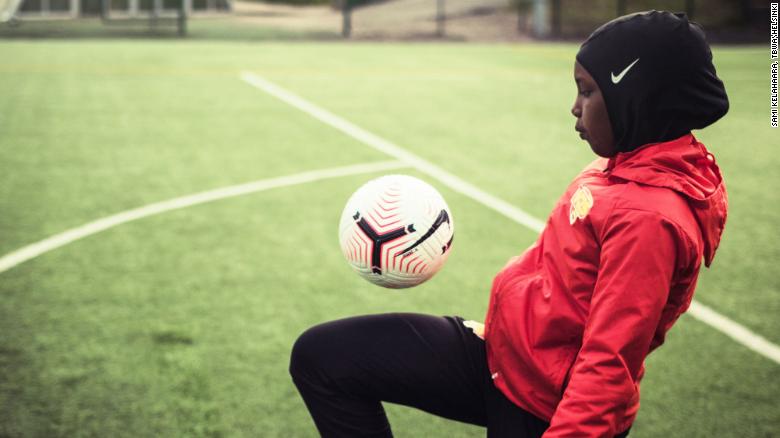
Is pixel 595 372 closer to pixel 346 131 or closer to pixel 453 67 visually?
pixel 346 131

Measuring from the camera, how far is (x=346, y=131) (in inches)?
378

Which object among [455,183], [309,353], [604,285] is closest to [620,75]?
[604,285]

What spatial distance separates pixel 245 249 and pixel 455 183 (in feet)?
8.09

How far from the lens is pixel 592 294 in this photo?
212cm

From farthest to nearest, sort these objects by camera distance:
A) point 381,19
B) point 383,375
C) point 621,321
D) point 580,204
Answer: point 381,19, point 383,375, point 580,204, point 621,321

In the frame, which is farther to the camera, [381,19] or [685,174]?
[381,19]

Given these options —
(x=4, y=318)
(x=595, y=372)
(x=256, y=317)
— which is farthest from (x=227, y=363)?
(x=595, y=372)

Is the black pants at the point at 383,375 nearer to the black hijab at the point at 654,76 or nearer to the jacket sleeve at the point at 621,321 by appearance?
the jacket sleeve at the point at 621,321

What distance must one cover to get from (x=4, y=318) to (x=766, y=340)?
4224mm

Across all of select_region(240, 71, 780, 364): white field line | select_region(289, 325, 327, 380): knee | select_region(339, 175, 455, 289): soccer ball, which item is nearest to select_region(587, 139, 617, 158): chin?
select_region(339, 175, 455, 289): soccer ball

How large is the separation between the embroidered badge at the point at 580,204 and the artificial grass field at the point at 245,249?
5.34 feet

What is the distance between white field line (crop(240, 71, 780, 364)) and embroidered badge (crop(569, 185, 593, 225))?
8.55ft

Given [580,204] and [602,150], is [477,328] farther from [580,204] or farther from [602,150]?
[602,150]

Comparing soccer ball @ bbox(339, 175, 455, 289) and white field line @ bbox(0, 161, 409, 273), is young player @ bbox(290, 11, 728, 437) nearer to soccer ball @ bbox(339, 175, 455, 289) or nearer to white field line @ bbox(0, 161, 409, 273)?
soccer ball @ bbox(339, 175, 455, 289)
